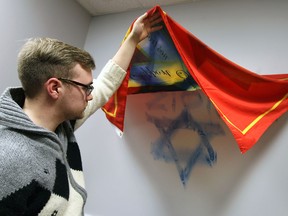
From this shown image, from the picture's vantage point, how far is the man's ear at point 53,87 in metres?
0.76

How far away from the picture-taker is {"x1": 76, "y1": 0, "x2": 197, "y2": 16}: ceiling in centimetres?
183

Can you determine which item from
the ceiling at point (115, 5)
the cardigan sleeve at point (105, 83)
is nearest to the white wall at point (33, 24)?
the ceiling at point (115, 5)

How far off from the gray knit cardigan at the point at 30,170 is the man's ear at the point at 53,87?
95mm

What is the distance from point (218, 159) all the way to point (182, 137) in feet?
0.75

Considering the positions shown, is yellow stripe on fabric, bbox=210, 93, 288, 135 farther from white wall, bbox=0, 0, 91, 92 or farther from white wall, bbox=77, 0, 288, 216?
white wall, bbox=0, 0, 91, 92

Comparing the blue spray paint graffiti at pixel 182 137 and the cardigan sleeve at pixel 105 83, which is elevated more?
the cardigan sleeve at pixel 105 83

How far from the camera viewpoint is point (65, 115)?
79cm

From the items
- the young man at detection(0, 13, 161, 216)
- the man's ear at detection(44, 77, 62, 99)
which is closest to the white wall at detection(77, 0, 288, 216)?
the young man at detection(0, 13, 161, 216)

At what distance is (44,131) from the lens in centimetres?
69

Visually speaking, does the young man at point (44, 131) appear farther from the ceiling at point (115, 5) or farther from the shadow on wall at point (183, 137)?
the ceiling at point (115, 5)

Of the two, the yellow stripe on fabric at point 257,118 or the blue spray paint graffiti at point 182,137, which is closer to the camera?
the yellow stripe on fabric at point 257,118

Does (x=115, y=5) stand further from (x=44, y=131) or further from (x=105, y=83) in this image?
(x=44, y=131)

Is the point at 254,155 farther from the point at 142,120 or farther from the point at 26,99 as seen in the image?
the point at 26,99

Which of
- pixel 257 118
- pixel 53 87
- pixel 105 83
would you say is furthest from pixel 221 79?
pixel 53 87
